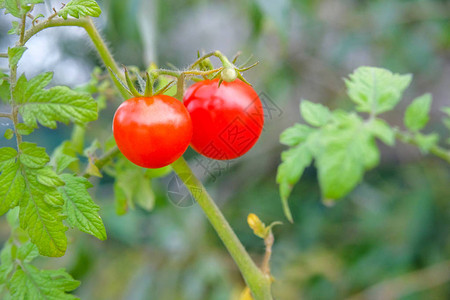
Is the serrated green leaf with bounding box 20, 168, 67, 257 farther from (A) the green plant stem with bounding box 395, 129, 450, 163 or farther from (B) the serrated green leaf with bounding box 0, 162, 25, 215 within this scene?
(A) the green plant stem with bounding box 395, 129, 450, 163

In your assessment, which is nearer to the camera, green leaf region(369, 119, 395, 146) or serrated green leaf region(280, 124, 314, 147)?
green leaf region(369, 119, 395, 146)

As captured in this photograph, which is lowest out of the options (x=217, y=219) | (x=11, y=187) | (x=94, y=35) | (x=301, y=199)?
(x=301, y=199)

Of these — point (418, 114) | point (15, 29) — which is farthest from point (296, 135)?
point (15, 29)

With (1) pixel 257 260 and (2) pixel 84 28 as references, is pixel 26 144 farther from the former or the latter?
(1) pixel 257 260

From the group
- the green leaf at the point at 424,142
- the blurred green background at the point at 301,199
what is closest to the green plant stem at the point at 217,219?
the green leaf at the point at 424,142

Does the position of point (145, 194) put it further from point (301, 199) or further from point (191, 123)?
point (301, 199)

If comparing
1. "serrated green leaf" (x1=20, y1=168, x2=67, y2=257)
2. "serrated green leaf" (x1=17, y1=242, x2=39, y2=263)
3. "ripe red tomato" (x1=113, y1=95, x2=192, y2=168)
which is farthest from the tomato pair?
"serrated green leaf" (x1=17, y1=242, x2=39, y2=263)

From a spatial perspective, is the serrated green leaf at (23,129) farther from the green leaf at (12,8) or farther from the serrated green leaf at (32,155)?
the green leaf at (12,8)
